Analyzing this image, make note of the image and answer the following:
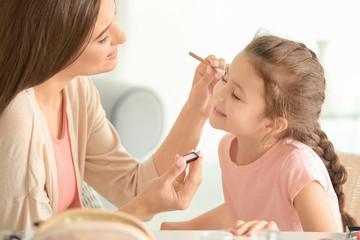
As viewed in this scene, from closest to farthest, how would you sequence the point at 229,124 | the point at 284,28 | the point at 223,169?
the point at 229,124 → the point at 223,169 → the point at 284,28

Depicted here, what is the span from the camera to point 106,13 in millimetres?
1306

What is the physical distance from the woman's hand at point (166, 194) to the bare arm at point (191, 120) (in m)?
0.32

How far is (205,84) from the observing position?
147cm

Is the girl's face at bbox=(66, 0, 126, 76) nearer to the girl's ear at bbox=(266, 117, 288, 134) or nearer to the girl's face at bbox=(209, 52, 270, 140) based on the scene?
the girl's face at bbox=(209, 52, 270, 140)

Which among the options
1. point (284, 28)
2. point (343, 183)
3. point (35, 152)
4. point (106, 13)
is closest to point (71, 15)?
point (106, 13)

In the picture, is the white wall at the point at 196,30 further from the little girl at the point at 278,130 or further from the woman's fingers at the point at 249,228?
the woman's fingers at the point at 249,228

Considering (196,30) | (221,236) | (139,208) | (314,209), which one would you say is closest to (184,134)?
(139,208)

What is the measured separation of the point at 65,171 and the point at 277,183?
0.56 m

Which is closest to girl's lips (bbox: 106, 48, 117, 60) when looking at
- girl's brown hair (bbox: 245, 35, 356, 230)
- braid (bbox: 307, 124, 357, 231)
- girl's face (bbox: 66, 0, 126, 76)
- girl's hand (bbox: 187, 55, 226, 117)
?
girl's face (bbox: 66, 0, 126, 76)

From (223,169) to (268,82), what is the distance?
0.31 metres

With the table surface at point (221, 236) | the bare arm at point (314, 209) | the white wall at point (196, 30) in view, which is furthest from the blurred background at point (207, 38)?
the table surface at point (221, 236)

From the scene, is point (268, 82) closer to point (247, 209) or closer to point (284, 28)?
point (247, 209)

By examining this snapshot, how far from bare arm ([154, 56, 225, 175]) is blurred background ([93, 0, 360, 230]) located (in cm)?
109

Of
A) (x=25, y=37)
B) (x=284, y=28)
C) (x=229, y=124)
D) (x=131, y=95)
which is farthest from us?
(x=284, y=28)
